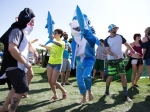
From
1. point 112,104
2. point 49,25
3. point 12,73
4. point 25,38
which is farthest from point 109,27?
point 12,73

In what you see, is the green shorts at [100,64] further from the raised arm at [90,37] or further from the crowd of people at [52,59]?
the raised arm at [90,37]

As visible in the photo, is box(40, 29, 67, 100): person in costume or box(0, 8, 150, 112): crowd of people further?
box(40, 29, 67, 100): person in costume

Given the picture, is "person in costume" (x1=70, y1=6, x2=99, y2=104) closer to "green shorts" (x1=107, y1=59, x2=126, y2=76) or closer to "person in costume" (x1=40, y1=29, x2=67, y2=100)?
"person in costume" (x1=40, y1=29, x2=67, y2=100)

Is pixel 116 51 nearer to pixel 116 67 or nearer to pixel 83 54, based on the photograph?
pixel 116 67

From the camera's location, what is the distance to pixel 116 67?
4703mm

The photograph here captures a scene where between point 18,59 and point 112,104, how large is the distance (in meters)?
2.57

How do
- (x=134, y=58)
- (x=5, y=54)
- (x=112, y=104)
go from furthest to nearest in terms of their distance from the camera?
(x=134, y=58) → (x=112, y=104) → (x=5, y=54)

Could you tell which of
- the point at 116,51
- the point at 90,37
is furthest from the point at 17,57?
the point at 116,51

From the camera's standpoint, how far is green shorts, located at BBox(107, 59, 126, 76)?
468cm

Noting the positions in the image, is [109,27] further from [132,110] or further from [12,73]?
[12,73]

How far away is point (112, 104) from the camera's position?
4.19 metres

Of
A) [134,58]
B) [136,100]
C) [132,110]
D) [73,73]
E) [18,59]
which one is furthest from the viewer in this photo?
[73,73]

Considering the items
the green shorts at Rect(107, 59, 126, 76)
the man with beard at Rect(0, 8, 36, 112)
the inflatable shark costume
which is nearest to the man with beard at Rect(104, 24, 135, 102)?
the green shorts at Rect(107, 59, 126, 76)

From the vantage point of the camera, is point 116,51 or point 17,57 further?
point 116,51
